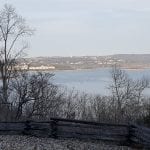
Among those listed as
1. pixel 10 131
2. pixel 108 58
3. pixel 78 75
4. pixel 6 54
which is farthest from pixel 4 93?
pixel 78 75

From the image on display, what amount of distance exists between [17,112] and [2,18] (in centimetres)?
2380

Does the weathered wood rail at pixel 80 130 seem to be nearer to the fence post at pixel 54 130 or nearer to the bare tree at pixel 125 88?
the fence post at pixel 54 130

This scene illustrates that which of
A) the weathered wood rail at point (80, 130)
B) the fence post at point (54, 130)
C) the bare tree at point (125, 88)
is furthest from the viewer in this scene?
the bare tree at point (125, 88)

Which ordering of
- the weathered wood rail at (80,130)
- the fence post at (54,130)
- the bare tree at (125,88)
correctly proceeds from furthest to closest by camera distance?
the bare tree at (125,88), the fence post at (54,130), the weathered wood rail at (80,130)

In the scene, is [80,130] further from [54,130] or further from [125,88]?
[125,88]

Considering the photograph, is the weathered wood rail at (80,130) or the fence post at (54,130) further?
the fence post at (54,130)

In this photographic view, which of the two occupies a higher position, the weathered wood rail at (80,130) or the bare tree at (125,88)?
the weathered wood rail at (80,130)

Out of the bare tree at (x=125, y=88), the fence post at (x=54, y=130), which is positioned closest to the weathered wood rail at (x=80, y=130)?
the fence post at (x=54, y=130)

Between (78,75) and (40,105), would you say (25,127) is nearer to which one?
(40,105)

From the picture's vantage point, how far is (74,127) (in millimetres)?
22203

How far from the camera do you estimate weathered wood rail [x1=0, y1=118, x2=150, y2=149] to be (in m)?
20.9

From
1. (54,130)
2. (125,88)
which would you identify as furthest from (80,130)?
(125,88)

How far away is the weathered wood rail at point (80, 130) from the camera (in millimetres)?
20906

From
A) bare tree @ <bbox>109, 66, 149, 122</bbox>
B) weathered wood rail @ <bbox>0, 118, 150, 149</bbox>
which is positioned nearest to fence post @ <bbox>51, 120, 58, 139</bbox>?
weathered wood rail @ <bbox>0, 118, 150, 149</bbox>
